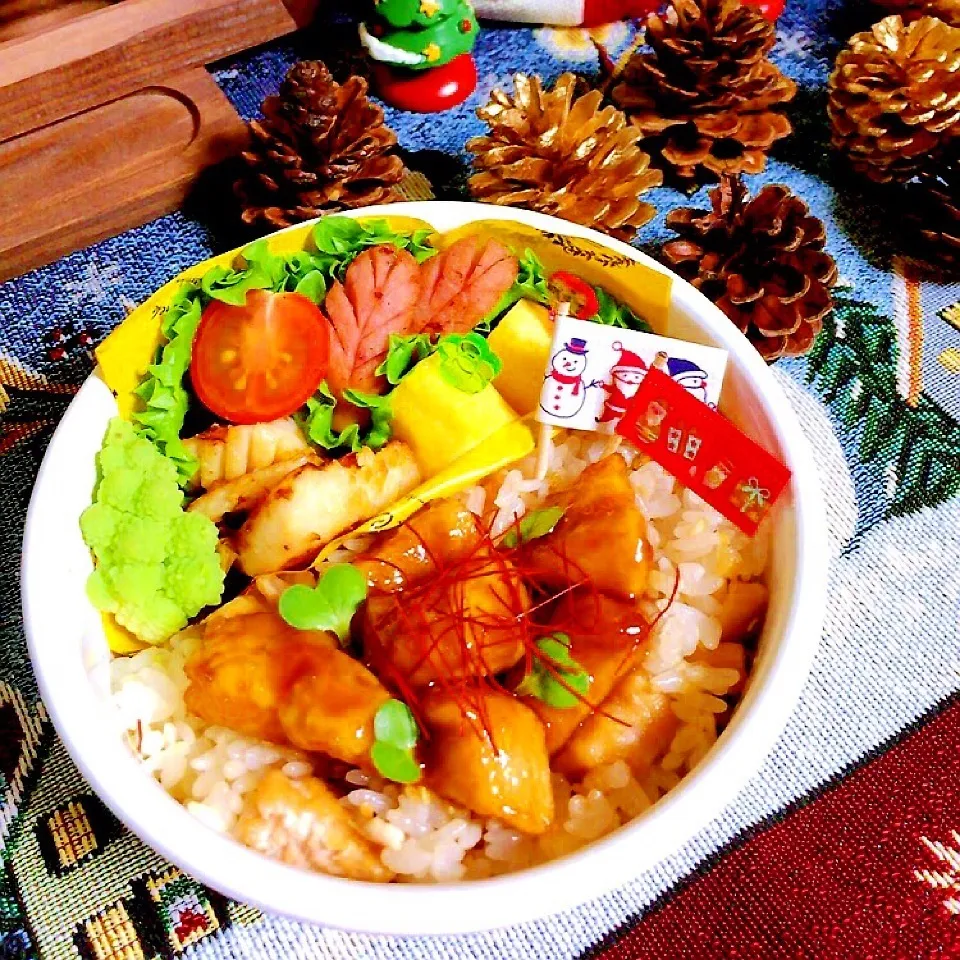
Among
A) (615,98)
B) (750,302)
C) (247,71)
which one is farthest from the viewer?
(247,71)

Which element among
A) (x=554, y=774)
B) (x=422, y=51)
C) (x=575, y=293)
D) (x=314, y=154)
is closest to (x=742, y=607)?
(x=554, y=774)

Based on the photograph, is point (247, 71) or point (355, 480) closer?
point (355, 480)

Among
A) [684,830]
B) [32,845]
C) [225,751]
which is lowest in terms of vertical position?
[32,845]

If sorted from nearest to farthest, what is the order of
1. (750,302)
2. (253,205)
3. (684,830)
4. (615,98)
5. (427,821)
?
(684,830), (427,821), (750,302), (253,205), (615,98)

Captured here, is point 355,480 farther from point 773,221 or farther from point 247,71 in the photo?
point 247,71

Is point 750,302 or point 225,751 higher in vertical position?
point 750,302

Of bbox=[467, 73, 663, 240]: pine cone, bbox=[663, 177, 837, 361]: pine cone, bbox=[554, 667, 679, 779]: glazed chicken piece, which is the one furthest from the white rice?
bbox=[467, 73, 663, 240]: pine cone

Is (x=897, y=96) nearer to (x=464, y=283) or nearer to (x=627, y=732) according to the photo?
(x=464, y=283)

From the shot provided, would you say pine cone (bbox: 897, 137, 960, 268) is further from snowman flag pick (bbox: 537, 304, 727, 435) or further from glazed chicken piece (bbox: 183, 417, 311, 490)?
glazed chicken piece (bbox: 183, 417, 311, 490)

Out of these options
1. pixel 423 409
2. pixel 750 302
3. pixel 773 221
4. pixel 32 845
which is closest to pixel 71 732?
pixel 32 845
